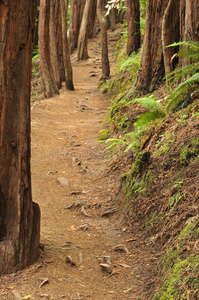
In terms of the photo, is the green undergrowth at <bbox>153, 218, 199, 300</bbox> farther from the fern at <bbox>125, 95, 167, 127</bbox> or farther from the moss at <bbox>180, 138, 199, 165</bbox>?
the fern at <bbox>125, 95, 167, 127</bbox>

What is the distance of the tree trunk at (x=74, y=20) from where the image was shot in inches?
822

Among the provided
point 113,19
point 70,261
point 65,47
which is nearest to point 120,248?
point 70,261

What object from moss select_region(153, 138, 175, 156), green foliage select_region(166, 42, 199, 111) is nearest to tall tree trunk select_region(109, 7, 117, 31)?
green foliage select_region(166, 42, 199, 111)

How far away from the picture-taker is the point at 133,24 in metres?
13.2

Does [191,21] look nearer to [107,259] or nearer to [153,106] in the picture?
[153,106]

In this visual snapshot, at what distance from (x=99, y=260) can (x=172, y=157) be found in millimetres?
1686

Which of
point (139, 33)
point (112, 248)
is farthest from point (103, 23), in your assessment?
point (112, 248)

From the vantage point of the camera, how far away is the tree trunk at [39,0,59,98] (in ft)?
41.5

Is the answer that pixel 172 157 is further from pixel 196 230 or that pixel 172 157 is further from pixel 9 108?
pixel 9 108

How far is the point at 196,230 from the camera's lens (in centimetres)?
328

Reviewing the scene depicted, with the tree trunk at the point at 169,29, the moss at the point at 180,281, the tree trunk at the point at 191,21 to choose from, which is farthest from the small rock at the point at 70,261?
the tree trunk at the point at 169,29

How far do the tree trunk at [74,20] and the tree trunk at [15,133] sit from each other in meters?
18.4

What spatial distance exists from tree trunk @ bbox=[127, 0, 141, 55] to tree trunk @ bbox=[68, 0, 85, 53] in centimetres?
838

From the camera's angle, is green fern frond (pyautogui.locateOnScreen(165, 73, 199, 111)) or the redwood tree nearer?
green fern frond (pyautogui.locateOnScreen(165, 73, 199, 111))
